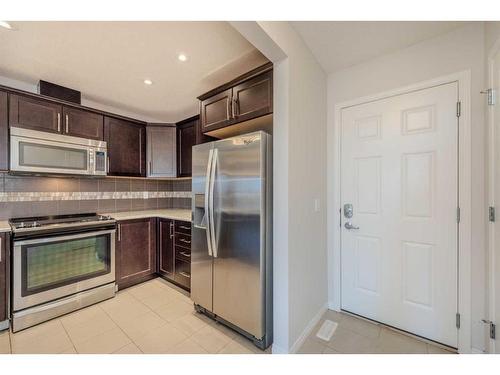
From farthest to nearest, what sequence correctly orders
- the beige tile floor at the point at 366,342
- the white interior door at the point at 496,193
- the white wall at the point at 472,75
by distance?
the beige tile floor at the point at 366,342 → the white wall at the point at 472,75 → the white interior door at the point at 496,193

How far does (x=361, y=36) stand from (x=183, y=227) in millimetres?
2483

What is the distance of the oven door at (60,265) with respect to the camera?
1899mm

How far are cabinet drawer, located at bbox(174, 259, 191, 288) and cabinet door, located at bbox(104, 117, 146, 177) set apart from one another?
1389mm

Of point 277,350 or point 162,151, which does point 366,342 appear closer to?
point 277,350

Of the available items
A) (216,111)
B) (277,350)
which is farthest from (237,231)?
(216,111)

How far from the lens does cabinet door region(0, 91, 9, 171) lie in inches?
78.7

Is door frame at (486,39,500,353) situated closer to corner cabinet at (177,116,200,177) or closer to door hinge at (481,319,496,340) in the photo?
door hinge at (481,319,496,340)

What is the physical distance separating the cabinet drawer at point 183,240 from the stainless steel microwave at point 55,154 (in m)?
1.17

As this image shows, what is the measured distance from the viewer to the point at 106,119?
272 centimetres

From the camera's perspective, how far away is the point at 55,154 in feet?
7.42

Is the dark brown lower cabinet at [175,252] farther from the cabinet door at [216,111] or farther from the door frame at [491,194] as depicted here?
the door frame at [491,194]

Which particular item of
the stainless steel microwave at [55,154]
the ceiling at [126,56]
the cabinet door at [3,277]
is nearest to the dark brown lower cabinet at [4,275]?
the cabinet door at [3,277]
